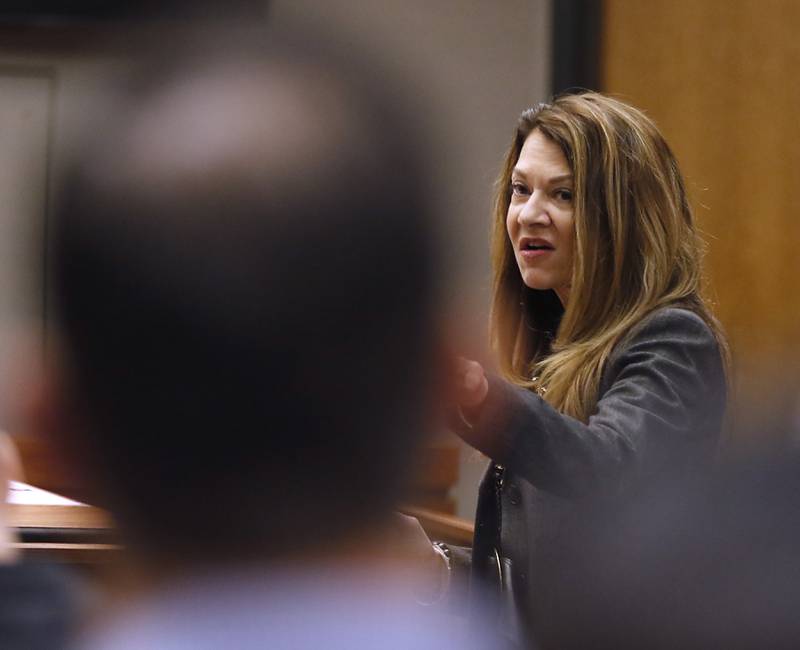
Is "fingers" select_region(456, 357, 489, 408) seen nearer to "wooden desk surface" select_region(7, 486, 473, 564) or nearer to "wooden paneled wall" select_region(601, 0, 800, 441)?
"wooden desk surface" select_region(7, 486, 473, 564)

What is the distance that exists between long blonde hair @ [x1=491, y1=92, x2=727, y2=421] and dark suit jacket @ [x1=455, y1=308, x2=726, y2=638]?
29 mm

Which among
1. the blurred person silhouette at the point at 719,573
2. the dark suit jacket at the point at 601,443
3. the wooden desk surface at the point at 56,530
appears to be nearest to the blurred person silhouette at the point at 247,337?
the blurred person silhouette at the point at 719,573

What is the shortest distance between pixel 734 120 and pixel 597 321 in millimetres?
1819

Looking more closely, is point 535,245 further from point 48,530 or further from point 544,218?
point 48,530

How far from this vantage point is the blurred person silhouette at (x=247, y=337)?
0.28 m

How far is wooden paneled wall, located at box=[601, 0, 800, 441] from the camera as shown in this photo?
2648 millimetres

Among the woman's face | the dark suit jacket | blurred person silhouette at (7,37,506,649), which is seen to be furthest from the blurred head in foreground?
the woman's face

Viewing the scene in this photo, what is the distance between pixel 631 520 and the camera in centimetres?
53

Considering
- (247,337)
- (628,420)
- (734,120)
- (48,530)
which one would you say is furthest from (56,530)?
(734,120)

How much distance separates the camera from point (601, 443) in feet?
2.58

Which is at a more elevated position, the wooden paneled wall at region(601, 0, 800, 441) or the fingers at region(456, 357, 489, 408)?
the wooden paneled wall at region(601, 0, 800, 441)

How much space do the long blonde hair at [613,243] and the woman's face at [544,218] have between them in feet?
0.08

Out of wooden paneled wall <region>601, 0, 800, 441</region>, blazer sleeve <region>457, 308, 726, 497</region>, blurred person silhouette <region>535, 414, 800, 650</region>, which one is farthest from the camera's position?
wooden paneled wall <region>601, 0, 800, 441</region>

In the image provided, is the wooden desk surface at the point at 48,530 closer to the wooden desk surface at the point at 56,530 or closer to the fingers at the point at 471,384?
the wooden desk surface at the point at 56,530
